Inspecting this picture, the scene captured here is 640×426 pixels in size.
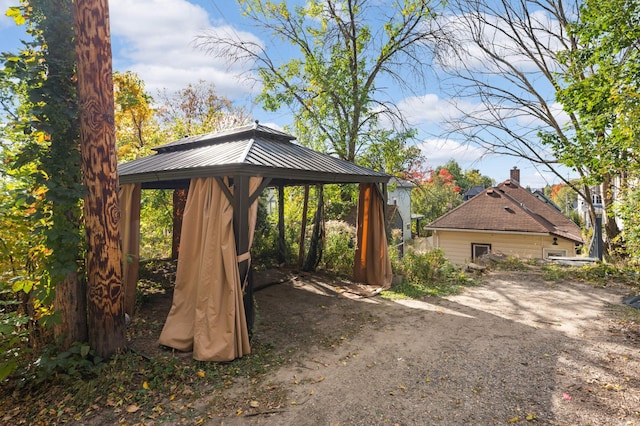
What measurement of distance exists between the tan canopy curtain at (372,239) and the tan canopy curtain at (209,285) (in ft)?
9.92

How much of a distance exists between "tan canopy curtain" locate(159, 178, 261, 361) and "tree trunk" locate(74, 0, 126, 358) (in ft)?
2.45

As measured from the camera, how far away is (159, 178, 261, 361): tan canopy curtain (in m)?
3.56

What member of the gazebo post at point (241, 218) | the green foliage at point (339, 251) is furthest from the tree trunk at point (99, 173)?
the green foliage at point (339, 251)

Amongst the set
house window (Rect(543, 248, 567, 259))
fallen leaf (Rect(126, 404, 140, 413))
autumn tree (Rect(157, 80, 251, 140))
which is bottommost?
fallen leaf (Rect(126, 404, 140, 413))

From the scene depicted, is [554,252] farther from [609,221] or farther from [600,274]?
[600,274]

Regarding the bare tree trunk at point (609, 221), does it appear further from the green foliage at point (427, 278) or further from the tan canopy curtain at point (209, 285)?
the tan canopy curtain at point (209, 285)

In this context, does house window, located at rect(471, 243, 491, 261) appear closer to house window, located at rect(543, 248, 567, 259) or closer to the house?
the house

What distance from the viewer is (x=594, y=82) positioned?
244 inches

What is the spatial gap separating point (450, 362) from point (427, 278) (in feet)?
12.1

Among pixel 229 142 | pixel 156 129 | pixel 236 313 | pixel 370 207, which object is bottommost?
pixel 236 313

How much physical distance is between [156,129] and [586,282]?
1519 centimetres

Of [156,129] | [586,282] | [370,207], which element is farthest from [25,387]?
[156,129]

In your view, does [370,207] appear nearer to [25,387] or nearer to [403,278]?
[403,278]

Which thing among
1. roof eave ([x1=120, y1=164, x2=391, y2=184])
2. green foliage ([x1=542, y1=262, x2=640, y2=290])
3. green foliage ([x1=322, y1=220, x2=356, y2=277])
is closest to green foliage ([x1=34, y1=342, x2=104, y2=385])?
roof eave ([x1=120, y1=164, x2=391, y2=184])
